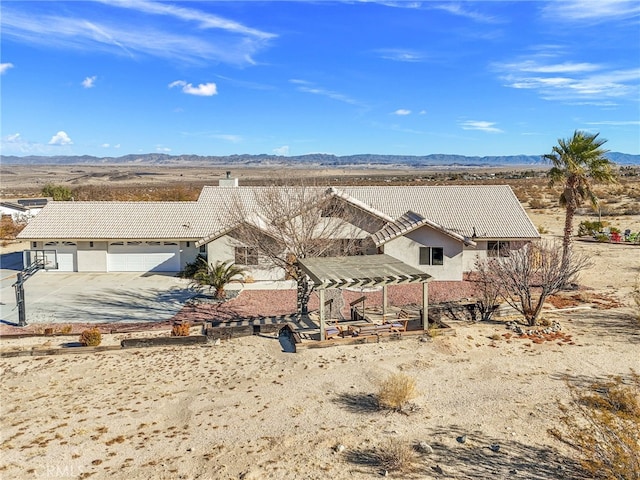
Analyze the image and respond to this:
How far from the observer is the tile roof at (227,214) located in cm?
3050

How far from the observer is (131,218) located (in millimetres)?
32969

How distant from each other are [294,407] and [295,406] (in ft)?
0.22

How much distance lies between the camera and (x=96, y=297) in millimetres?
25516

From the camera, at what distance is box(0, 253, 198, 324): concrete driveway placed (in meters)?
22.1

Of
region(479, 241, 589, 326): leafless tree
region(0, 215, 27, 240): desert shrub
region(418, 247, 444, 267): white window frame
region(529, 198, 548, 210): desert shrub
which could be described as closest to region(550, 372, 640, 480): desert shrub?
region(479, 241, 589, 326): leafless tree

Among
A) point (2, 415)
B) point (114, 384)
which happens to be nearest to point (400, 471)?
point (114, 384)

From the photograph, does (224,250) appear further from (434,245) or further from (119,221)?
(434,245)

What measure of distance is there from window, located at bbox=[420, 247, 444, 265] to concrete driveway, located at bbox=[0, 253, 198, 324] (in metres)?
12.1

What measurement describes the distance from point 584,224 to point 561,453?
36022 millimetres

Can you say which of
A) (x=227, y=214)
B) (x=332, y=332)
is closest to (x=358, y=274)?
(x=332, y=332)

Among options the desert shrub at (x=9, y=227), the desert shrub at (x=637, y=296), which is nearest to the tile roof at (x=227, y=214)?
the desert shrub at (x=637, y=296)

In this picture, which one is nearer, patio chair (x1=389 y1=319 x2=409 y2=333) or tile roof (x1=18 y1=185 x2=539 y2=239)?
patio chair (x1=389 y1=319 x2=409 y2=333)

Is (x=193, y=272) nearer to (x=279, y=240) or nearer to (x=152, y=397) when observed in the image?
(x=279, y=240)

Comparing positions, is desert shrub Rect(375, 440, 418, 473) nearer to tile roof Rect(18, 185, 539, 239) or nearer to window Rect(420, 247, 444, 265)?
window Rect(420, 247, 444, 265)
